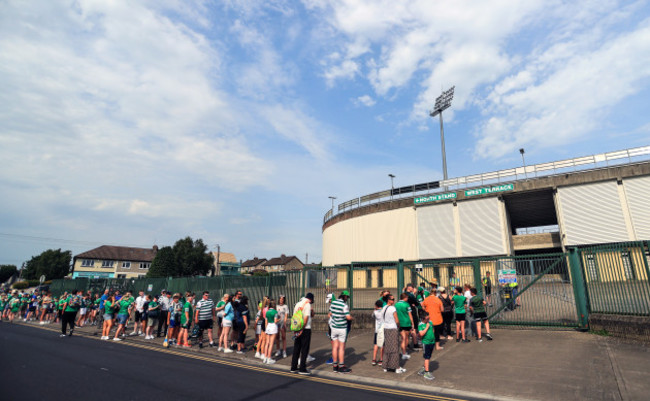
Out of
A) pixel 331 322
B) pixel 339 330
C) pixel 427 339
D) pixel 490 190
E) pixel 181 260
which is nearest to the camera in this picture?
pixel 427 339

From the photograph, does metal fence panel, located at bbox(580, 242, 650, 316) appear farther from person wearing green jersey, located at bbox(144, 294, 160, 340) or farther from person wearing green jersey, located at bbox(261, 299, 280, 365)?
person wearing green jersey, located at bbox(144, 294, 160, 340)

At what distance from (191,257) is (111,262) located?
23.1 m

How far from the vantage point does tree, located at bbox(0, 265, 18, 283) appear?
73438 millimetres

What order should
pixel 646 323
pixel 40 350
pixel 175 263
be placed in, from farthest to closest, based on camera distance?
pixel 175 263 → pixel 40 350 → pixel 646 323

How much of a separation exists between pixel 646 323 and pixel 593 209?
Answer: 2289 cm

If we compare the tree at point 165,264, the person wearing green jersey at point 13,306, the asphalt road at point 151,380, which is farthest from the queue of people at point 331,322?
the tree at point 165,264

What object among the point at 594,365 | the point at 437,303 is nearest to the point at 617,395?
the point at 594,365

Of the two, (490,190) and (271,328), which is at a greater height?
(490,190)

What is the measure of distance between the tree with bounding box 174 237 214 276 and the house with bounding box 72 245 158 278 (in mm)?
17190

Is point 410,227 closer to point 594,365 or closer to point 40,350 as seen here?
point 594,365

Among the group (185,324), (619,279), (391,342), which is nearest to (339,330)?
(391,342)

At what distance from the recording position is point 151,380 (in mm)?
6594

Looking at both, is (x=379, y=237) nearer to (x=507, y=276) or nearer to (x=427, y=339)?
(x=507, y=276)

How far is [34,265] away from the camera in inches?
2653
